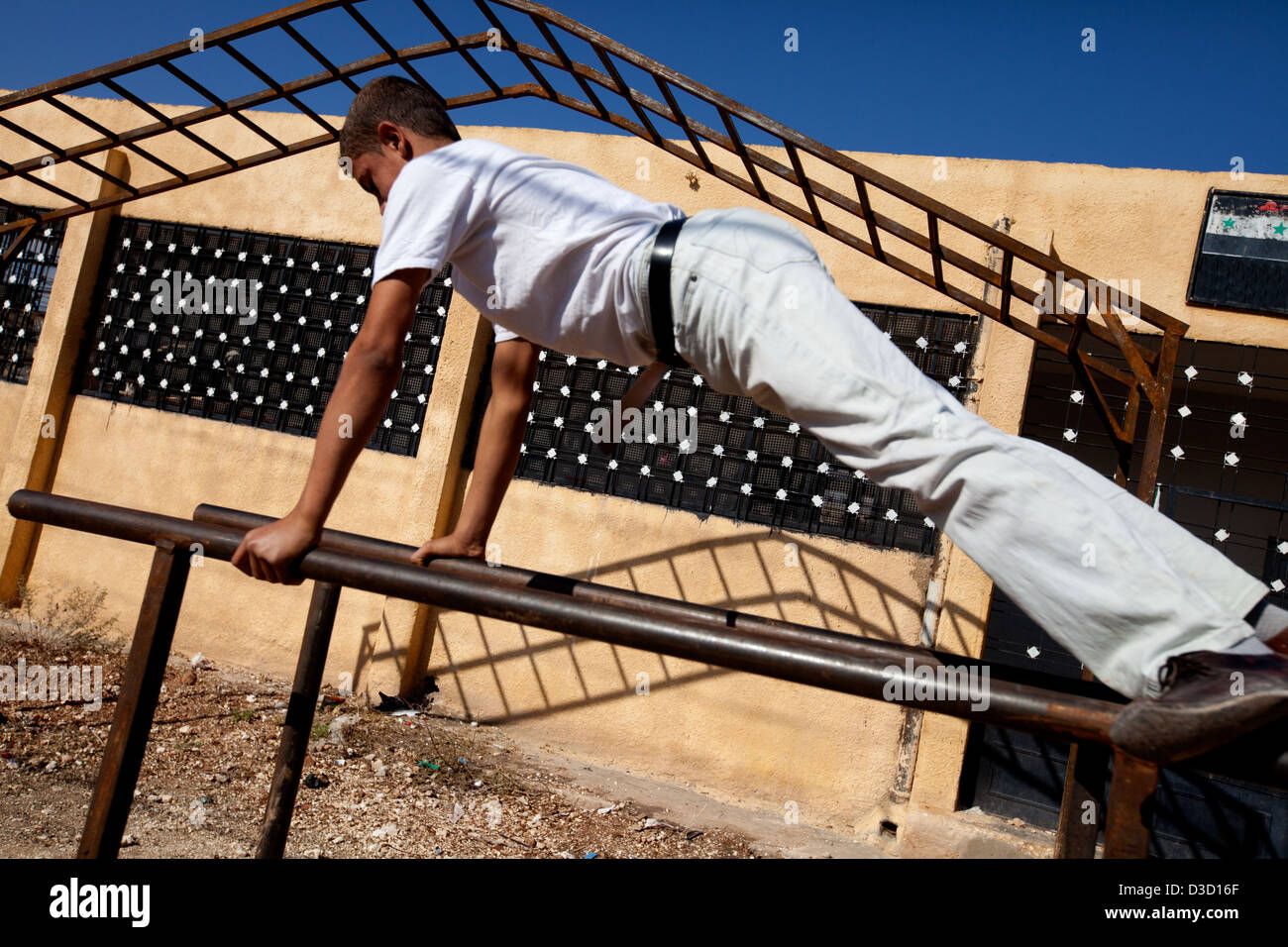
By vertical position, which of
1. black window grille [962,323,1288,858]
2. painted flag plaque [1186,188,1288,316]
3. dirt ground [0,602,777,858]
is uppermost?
painted flag plaque [1186,188,1288,316]

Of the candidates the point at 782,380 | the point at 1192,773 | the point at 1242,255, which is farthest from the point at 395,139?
the point at 1242,255

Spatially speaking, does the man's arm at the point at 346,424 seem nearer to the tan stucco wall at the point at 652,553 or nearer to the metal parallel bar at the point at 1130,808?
the metal parallel bar at the point at 1130,808

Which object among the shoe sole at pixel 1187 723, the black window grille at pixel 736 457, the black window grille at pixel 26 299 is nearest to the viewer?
the shoe sole at pixel 1187 723

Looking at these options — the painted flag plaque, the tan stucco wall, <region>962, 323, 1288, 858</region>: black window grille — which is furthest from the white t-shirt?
the painted flag plaque

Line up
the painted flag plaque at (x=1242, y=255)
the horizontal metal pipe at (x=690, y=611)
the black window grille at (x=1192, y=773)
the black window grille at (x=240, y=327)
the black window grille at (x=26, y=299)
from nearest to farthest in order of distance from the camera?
the horizontal metal pipe at (x=690, y=611) → the black window grille at (x=1192, y=773) → the painted flag plaque at (x=1242, y=255) → the black window grille at (x=240, y=327) → the black window grille at (x=26, y=299)

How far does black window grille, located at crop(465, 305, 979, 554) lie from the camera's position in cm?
468

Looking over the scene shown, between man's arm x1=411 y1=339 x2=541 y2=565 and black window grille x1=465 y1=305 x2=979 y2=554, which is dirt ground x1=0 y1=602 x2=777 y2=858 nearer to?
black window grille x1=465 y1=305 x2=979 y2=554

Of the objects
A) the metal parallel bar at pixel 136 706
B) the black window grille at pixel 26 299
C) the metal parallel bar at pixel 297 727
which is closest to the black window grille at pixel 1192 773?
the metal parallel bar at pixel 297 727

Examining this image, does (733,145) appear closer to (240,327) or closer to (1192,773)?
(1192,773)

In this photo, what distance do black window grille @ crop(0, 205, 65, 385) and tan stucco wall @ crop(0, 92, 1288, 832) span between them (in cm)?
112

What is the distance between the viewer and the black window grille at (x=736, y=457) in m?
4.68

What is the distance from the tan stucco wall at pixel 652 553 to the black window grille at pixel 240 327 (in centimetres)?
17

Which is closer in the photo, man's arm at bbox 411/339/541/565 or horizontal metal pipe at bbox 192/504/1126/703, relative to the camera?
horizontal metal pipe at bbox 192/504/1126/703
